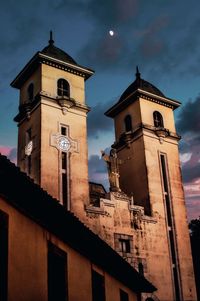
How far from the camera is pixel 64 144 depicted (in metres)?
33.2

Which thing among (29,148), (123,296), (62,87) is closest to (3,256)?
(123,296)

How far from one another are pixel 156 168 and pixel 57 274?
25631 millimetres

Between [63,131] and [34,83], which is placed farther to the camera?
[34,83]

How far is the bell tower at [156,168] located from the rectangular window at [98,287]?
58.5 feet

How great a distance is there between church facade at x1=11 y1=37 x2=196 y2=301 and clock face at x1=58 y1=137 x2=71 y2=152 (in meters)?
0.04

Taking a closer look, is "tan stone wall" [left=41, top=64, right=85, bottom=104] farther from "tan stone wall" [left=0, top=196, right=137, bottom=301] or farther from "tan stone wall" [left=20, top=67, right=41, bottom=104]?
"tan stone wall" [left=0, top=196, right=137, bottom=301]

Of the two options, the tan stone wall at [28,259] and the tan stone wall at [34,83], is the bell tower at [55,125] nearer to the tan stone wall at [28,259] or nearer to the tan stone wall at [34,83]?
the tan stone wall at [34,83]

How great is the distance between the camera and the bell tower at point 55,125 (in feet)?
104

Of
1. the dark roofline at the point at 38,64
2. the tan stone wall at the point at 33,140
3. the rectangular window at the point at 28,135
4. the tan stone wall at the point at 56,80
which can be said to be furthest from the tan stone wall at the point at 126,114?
the rectangular window at the point at 28,135

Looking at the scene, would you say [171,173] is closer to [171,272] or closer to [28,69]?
[171,272]

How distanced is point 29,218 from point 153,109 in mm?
30075

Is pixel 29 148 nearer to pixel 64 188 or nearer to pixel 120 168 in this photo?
pixel 64 188

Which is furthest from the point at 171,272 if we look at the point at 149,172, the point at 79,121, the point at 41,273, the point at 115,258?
the point at 41,273

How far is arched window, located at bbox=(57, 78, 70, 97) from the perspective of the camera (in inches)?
1391
